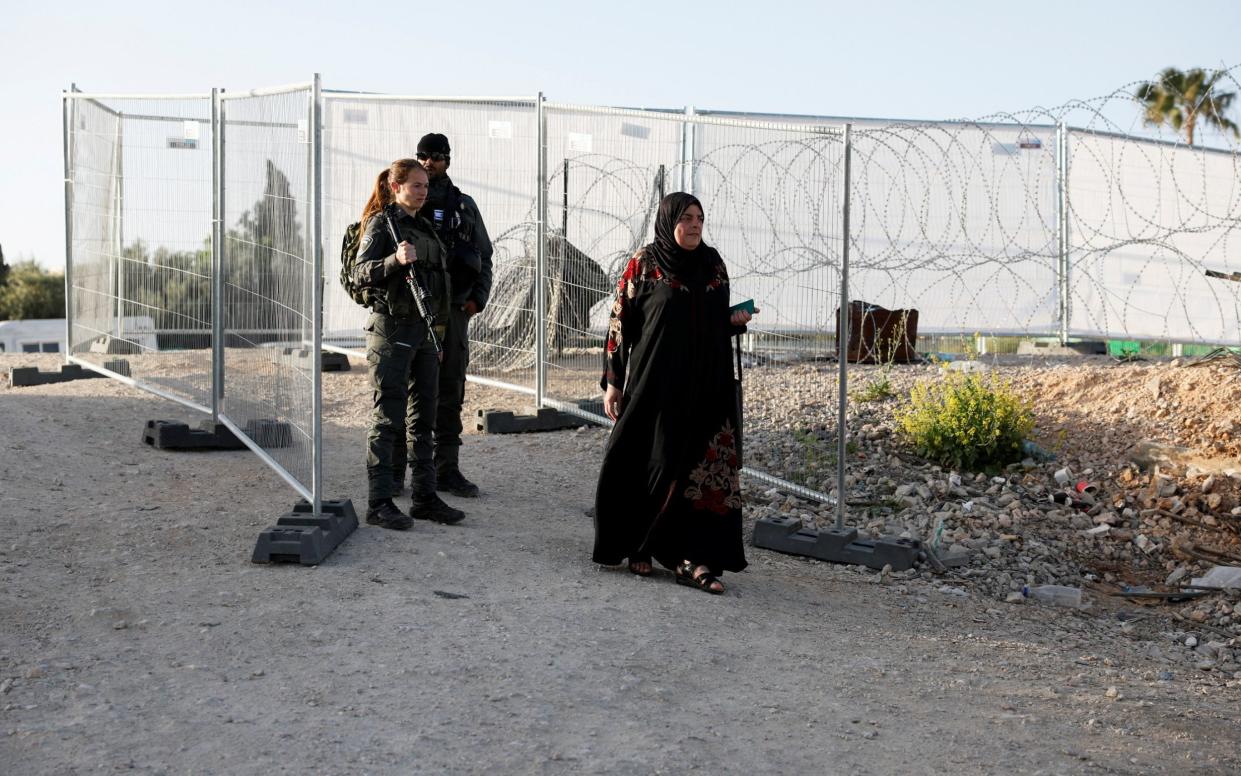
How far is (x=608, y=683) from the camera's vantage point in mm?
4480

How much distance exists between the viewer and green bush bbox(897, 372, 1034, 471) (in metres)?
8.92

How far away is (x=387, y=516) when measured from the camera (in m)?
6.35

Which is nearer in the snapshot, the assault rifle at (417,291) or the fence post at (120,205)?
the assault rifle at (417,291)

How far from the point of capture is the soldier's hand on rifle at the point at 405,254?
5914 mm

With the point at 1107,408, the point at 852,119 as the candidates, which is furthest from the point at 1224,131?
the point at 852,119

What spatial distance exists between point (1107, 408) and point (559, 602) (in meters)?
5.87

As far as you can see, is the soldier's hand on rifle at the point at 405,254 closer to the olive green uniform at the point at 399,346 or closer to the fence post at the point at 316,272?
the olive green uniform at the point at 399,346

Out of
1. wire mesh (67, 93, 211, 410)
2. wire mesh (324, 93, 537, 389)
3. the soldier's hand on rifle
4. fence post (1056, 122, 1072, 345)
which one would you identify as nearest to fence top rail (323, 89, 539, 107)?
wire mesh (324, 93, 537, 389)

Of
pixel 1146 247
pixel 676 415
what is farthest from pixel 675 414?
pixel 1146 247

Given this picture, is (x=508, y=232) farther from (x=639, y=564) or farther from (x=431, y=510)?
(x=639, y=564)

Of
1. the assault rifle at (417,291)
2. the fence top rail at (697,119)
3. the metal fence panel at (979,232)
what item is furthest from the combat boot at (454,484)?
the metal fence panel at (979,232)

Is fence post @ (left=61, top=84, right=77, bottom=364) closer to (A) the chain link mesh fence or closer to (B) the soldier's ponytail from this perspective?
(A) the chain link mesh fence

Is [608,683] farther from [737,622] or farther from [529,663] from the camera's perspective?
[737,622]

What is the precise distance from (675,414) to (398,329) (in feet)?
4.74
